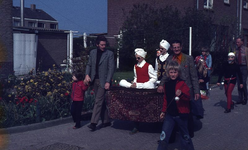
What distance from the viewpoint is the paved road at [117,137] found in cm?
591

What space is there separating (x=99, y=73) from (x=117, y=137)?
4.47ft

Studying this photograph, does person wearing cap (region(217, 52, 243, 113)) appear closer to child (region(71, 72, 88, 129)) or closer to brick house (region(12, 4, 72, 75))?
child (region(71, 72, 88, 129))

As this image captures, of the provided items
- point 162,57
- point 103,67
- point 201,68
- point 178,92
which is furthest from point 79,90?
point 201,68

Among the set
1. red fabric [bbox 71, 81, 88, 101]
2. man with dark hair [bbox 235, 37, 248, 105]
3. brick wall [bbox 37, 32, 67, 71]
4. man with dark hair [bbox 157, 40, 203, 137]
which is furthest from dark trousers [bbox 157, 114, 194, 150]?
brick wall [bbox 37, 32, 67, 71]

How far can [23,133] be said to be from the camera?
6.88 meters

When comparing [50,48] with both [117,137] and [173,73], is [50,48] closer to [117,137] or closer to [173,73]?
[117,137]

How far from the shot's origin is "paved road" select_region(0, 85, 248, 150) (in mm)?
5914

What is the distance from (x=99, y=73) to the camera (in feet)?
23.0

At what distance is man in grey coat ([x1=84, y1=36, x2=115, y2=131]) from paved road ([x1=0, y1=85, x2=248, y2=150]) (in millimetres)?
465

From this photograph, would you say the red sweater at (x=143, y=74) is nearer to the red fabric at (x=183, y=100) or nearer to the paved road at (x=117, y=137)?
the paved road at (x=117, y=137)

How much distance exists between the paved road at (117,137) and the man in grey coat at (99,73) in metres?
0.46

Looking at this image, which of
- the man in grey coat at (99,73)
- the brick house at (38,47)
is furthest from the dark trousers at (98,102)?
the brick house at (38,47)

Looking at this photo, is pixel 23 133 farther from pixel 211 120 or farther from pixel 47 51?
pixel 47 51

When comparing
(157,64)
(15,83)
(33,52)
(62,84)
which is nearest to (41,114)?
(62,84)
